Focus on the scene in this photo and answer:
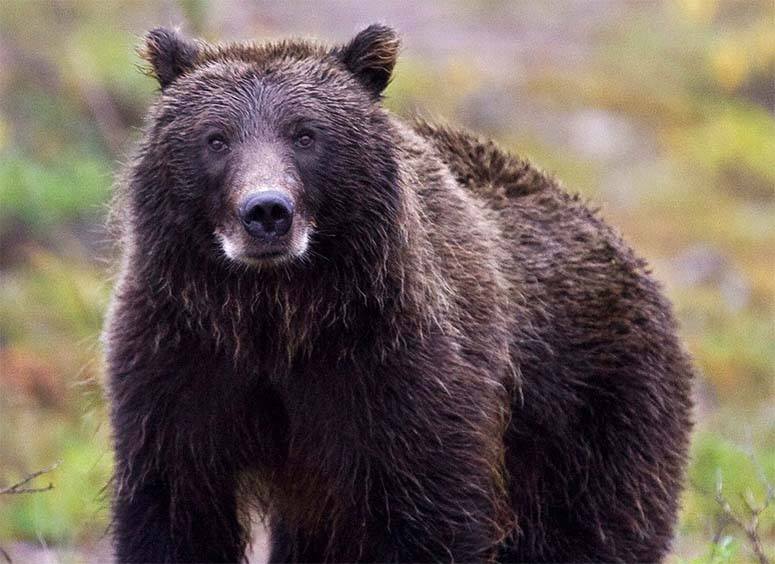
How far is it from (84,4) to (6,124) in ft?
11.6

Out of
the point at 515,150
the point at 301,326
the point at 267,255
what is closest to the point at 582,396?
the point at 301,326

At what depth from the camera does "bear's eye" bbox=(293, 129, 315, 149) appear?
6441 millimetres

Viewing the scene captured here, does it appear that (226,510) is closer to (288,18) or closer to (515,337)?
(515,337)

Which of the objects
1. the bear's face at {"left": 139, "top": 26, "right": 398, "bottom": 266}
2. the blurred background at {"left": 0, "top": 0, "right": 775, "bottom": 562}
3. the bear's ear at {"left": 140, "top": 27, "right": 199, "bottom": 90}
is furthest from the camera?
the blurred background at {"left": 0, "top": 0, "right": 775, "bottom": 562}

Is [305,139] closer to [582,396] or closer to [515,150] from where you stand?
[582,396]

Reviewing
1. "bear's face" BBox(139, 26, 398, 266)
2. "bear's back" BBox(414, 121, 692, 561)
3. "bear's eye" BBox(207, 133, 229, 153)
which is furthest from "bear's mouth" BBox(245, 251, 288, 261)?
"bear's back" BBox(414, 121, 692, 561)

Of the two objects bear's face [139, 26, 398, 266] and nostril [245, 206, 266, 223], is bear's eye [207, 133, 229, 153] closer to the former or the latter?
bear's face [139, 26, 398, 266]

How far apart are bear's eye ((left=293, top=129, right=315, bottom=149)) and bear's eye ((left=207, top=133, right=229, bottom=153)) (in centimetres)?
28

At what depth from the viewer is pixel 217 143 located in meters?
6.40

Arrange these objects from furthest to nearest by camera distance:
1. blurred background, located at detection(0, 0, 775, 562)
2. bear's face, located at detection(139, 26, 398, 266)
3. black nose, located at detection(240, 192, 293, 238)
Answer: blurred background, located at detection(0, 0, 775, 562)
bear's face, located at detection(139, 26, 398, 266)
black nose, located at detection(240, 192, 293, 238)

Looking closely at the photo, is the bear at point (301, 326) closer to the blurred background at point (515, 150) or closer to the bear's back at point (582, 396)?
the bear's back at point (582, 396)

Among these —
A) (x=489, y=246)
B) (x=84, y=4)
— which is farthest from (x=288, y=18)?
(x=489, y=246)

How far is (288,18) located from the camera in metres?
23.7

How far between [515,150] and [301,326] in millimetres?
9820
